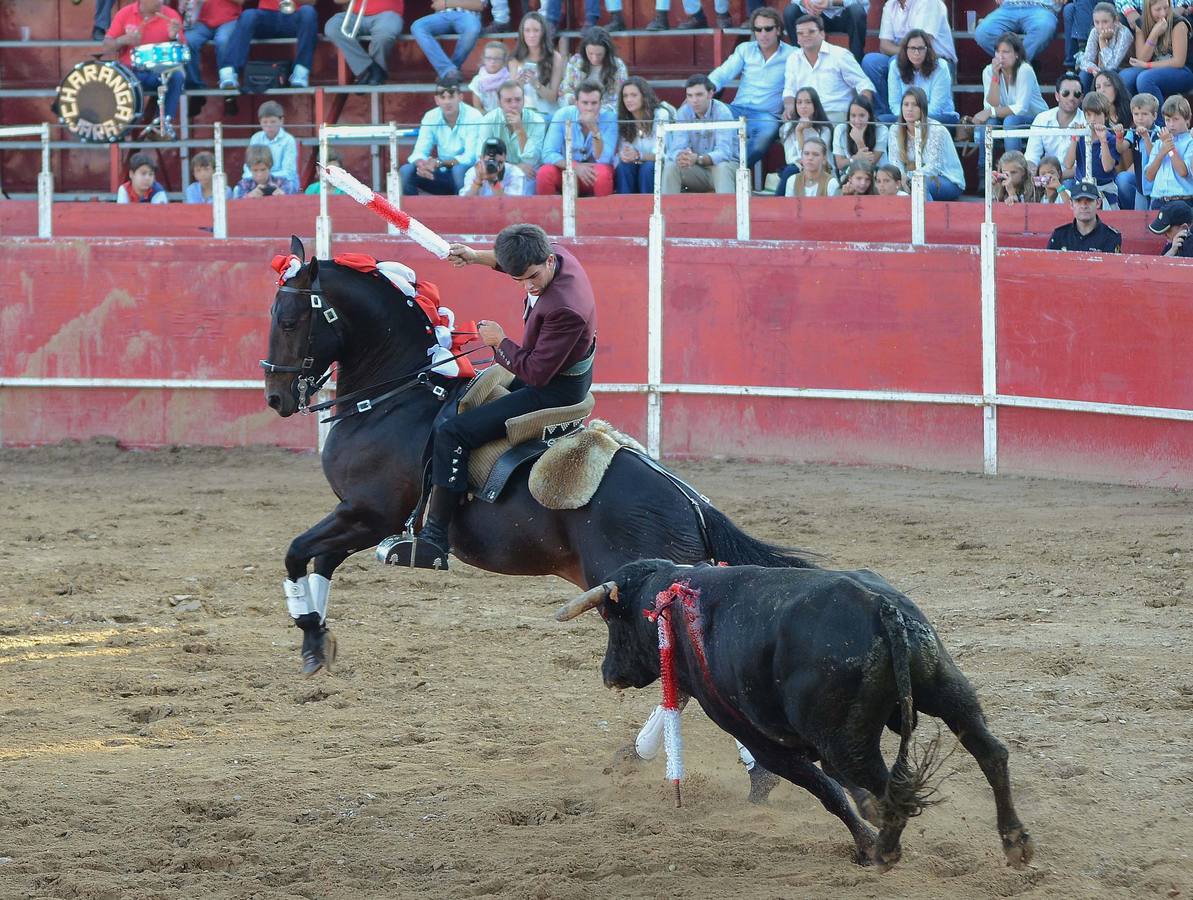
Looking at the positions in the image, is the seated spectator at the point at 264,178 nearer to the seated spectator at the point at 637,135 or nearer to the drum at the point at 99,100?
the drum at the point at 99,100

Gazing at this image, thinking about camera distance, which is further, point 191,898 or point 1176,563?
point 1176,563

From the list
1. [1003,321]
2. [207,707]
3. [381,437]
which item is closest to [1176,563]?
[1003,321]

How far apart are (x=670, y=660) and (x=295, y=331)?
280 cm

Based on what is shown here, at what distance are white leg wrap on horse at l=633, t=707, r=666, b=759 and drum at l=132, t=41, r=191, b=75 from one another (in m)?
12.0

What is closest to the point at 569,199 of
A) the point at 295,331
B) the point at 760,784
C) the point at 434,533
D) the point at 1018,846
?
the point at 295,331

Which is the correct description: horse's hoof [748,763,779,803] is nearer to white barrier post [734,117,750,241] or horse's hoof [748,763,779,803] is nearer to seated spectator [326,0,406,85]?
white barrier post [734,117,750,241]

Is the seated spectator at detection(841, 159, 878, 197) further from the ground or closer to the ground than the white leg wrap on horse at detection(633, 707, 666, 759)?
further from the ground

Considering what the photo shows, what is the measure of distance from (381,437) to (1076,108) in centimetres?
804

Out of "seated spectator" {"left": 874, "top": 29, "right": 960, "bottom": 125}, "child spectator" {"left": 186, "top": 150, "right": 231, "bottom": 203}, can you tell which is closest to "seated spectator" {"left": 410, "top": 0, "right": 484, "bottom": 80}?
"child spectator" {"left": 186, "top": 150, "right": 231, "bottom": 203}

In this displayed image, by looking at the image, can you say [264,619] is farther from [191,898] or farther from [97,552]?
[191,898]

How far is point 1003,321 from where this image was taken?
12.1 meters

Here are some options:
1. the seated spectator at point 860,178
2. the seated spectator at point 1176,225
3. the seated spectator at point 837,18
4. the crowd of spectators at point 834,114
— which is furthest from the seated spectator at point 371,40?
the seated spectator at point 1176,225

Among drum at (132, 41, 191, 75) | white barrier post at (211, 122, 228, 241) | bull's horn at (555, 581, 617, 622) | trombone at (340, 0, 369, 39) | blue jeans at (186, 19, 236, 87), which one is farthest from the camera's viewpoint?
blue jeans at (186, 19, 236, 87)

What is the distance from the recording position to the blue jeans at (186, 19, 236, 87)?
16.9 metres
